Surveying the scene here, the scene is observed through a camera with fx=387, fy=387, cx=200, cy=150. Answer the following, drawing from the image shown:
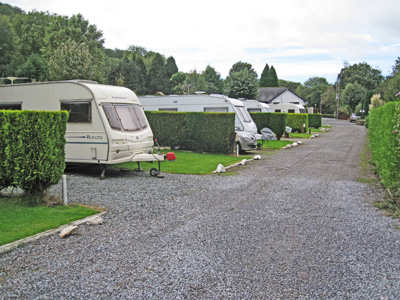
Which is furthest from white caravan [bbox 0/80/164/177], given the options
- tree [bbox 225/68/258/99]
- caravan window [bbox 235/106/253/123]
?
tree [bbox 225/68/258/99]

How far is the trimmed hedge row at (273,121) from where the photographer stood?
2408 cm

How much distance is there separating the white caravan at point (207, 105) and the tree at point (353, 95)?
70869mm

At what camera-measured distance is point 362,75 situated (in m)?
104

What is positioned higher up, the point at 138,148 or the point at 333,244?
the point at 138,148

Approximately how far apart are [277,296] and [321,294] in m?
0.44

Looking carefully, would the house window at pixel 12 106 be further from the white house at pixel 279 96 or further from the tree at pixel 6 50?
the white house at pixel 279 96

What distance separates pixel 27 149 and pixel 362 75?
110037 mm

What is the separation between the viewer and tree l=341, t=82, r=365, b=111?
82375mm

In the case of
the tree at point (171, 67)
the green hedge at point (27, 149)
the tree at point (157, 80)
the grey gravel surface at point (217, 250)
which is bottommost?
the grey gravel surface at point (217, 250)

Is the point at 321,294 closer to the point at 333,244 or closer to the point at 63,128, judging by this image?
the point at 333,244

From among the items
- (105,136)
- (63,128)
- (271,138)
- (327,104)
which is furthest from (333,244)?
(327,104)

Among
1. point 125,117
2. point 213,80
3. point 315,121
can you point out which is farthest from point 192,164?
point 213,80

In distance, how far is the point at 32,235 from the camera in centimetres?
540

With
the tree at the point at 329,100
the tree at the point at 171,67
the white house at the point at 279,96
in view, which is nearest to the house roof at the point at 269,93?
the white house at the point at 279,96
